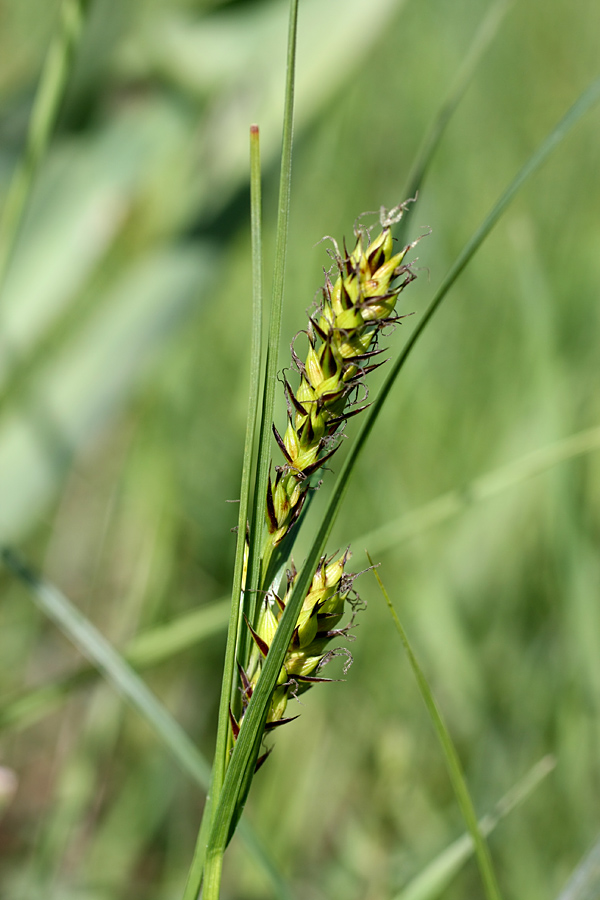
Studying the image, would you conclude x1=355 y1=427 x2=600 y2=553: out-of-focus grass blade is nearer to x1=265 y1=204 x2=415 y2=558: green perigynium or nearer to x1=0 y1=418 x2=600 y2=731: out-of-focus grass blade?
x1=0 y1=418 x2=600 y2=731: out-of-focus grass blade

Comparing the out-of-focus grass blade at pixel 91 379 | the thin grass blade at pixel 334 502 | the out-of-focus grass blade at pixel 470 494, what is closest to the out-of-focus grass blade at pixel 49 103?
the out-of-focus grass blade at pixel 91 379

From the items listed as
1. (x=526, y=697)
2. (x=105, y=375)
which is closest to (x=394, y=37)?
(x=105, y=375)

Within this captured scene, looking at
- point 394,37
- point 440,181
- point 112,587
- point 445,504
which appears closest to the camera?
point 445,504

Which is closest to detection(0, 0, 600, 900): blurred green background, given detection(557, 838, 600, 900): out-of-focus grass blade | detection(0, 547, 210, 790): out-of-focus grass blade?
detection(0, 547, 210, 790): out-of-focus grass blade

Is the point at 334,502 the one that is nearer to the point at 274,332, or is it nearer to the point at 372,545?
the point at 274,332

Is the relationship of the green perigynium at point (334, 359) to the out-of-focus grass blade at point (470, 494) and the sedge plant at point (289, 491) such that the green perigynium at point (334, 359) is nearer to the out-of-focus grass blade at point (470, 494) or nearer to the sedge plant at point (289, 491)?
the sedge plant at point (289, 491)

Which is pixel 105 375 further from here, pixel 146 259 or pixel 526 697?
pixel 526 697

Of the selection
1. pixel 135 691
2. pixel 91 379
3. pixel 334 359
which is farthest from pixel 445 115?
pixel 91 379
